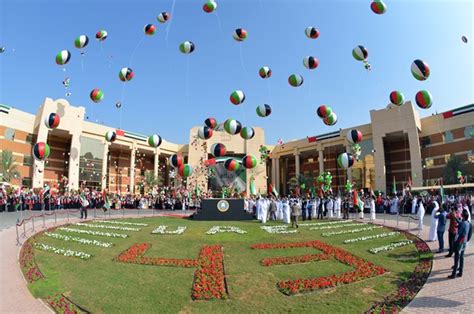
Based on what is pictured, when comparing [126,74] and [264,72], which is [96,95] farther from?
[264,72]

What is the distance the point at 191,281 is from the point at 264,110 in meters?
19.3

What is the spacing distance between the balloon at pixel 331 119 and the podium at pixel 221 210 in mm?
9144

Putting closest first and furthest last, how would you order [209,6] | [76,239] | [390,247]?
[390,247], [76,239], [209,6]

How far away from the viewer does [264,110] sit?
1067 inches

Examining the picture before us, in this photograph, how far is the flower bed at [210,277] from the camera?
8547 mm

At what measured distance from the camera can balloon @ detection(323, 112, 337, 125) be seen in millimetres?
25544

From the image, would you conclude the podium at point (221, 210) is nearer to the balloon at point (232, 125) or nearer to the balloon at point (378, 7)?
the balloon at point (232, 125)

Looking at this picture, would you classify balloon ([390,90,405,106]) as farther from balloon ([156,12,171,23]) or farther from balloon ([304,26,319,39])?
balloon ([156,12,171,23])

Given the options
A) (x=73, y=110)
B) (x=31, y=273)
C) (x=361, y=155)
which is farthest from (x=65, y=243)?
(x=361, y=155)

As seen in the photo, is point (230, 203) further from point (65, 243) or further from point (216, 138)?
point (216, 138)

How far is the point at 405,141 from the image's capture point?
2251 inches

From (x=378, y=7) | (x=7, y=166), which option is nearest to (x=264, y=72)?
(x=378, y=7)

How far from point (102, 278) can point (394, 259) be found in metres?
9.93

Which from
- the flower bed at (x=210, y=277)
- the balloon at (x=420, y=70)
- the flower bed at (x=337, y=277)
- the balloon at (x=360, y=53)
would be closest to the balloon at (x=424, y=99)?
the balloon at (x=420, y=70)
